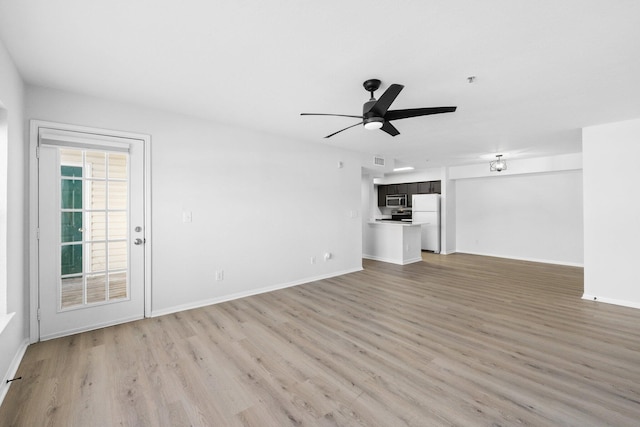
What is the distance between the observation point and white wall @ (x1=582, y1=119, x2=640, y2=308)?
367 centimetres

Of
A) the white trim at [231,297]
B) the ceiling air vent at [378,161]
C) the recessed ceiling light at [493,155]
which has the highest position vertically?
the recessed ceiling light at [493,155]

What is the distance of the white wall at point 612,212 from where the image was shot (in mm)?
3666

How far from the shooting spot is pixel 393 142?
4949mm

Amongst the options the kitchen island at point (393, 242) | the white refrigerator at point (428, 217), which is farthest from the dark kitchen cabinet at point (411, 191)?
the kitchen island at point (393, 242)

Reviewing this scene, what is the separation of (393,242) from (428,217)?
219 centimetres

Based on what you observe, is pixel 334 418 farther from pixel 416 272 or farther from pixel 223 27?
pixel 416 272

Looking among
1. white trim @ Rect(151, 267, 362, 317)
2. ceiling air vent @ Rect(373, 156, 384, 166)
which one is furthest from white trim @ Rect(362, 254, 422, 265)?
ceiling air vent @ Rect(373, 156, 384, 166)

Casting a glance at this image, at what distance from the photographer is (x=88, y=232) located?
3.04m

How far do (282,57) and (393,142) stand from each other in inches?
122

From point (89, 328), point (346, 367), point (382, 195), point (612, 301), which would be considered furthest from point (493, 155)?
point (89, 328)

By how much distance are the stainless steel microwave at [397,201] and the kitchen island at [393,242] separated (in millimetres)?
2298

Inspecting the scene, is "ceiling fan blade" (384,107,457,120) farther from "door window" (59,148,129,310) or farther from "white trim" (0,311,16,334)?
"white trim" (0,311,16,334)

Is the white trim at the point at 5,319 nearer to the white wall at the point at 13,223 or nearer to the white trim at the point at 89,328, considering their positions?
the white wall at the point at 13,223

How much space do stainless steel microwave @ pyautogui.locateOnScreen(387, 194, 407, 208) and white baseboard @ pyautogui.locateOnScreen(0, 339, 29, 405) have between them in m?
8.44
